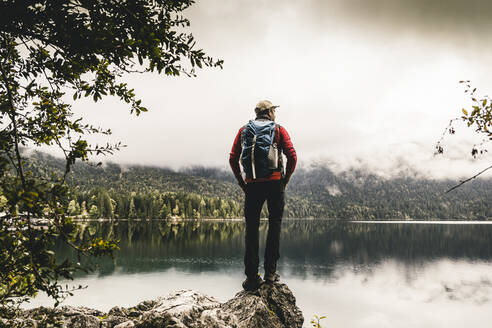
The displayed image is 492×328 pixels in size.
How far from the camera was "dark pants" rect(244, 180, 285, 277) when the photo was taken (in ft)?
21.8

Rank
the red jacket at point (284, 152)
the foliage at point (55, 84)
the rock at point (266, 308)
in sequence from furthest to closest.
Answer: the red jacket at point (284, 152), the rock at point (266, 308), the foliage at point (55, 84)

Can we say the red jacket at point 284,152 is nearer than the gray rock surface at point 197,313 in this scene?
No

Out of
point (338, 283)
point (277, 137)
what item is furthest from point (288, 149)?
point (338, 283)

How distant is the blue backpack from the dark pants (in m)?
0.35

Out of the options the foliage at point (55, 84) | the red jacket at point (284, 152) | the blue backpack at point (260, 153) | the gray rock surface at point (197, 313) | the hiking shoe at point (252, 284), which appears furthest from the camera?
the hiking shoe at point (252, 284)

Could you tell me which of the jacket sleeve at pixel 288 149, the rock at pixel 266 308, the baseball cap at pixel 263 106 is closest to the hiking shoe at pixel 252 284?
→ the rock at pixel 266 308

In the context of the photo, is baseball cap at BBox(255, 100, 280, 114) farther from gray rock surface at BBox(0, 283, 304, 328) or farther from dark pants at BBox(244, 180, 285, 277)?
gray rock surface at BBox(0, 283, 304, 328)

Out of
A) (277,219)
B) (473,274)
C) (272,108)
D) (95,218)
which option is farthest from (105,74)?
(95,218)

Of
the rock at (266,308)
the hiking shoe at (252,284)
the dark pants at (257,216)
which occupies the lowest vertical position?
the rock at (266,308)

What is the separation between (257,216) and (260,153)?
166cm

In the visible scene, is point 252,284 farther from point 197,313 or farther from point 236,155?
point 236,155

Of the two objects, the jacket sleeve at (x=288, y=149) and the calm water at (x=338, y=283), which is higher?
the jacket sleeve at (x=288, y=149)

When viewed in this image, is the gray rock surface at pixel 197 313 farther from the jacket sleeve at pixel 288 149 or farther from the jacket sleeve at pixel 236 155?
the jacket sleeve at pixel 288 149

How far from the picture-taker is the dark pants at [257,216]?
6.64 m
